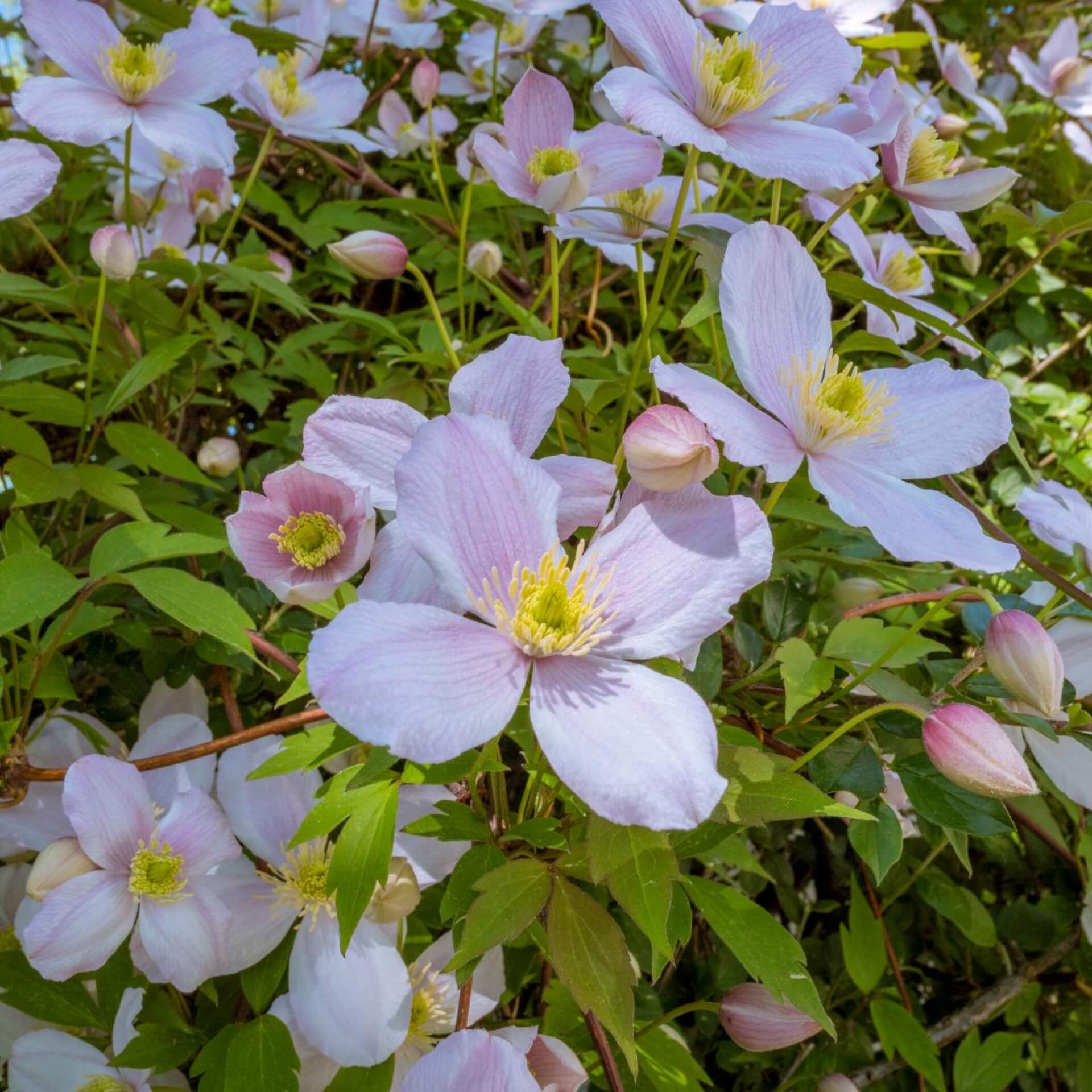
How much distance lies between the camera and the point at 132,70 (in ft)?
3.05

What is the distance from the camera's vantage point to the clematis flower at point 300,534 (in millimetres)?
580

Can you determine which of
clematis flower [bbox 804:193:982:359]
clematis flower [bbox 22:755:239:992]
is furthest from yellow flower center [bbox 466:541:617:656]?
clematis flower [bbox 804:193:982:359]

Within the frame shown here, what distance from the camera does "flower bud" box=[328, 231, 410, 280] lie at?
2.49 feet

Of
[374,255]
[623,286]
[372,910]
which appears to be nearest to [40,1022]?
[372,910]

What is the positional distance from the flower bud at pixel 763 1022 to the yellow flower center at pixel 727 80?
641 mm

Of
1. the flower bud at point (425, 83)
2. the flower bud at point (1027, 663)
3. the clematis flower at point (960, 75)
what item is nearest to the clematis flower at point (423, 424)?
the flower bud at point (1027, 663)

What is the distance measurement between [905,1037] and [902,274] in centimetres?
75

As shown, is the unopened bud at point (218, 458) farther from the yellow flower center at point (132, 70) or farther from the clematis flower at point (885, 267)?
the clematis flower at point (885, 267)

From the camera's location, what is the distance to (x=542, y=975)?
83 centimetres

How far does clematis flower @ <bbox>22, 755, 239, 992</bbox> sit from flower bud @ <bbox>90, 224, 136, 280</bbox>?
1.59 ft

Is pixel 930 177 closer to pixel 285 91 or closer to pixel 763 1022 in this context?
pixel 763 1022

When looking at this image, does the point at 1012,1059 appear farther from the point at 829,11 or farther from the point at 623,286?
the point at 829,11

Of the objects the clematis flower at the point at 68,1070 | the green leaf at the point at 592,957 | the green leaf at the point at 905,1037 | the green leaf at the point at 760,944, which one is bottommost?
the clematis flower at the point at 68,1070

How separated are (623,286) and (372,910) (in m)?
1.04
